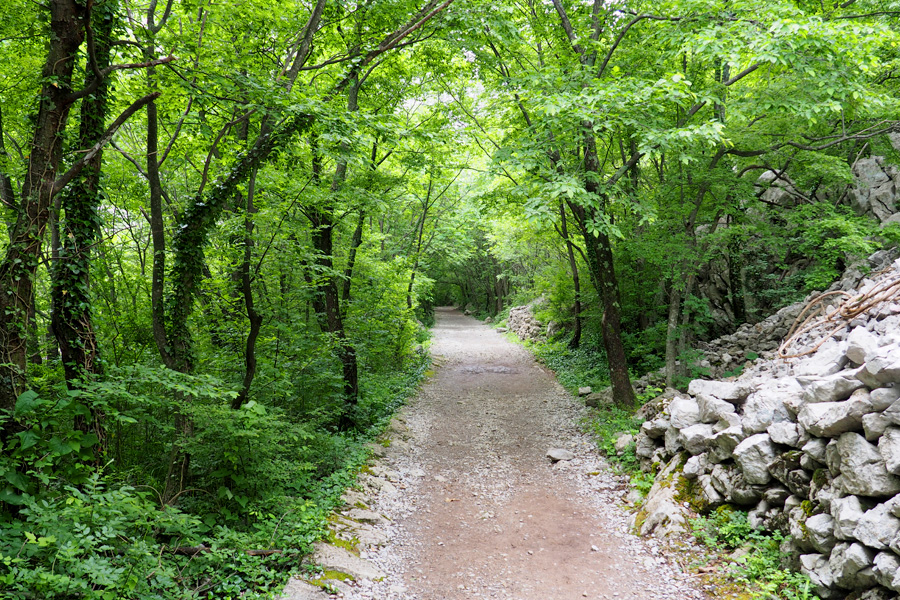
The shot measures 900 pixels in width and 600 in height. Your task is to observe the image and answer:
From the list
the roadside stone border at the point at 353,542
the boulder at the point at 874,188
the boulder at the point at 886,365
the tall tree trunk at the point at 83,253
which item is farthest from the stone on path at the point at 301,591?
the boulder at the point at 874,188

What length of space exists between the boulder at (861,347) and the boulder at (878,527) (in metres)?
1.39

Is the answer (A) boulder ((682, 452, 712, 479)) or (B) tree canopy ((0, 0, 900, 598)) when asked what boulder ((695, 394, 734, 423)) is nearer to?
(A) boulder ((682, 452, 712, 479))

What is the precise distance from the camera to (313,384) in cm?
786

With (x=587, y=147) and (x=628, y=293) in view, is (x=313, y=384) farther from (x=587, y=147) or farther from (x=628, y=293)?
(x=628, y=293)

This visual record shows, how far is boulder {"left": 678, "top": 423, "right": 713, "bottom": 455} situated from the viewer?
5.68 meters

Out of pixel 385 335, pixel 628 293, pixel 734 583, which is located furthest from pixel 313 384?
pixel 628 293

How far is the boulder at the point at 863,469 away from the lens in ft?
12.1

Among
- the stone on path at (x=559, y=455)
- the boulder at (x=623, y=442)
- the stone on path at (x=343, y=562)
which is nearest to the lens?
the stone on path at (x=343, y=562)

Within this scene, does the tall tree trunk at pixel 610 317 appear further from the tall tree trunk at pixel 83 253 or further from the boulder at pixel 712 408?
the tall tree trunk at pixel 83 253

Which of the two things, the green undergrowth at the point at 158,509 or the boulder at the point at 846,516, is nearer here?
the green undergrowth at the point at 158,509

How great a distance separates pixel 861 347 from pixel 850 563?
6.29 feet

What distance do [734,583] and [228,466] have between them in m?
5.10

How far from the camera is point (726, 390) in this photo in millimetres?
5934

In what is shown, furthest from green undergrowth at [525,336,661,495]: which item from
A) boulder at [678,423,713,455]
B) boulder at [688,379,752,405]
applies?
boulder at [688,379,752,405]
